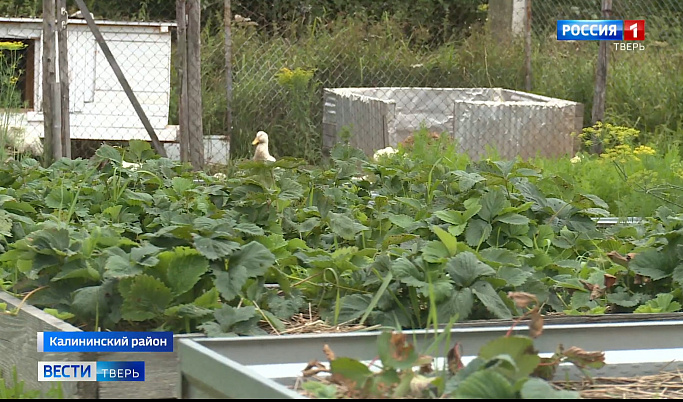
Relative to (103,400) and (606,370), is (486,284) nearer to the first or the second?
(606,370)

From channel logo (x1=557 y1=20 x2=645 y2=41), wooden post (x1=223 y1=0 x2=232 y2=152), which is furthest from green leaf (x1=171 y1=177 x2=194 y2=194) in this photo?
channel logo (x1=557 y1=20 x2=645 y2=41)

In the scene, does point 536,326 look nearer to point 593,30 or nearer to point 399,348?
point 399,348

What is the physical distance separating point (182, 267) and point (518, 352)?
92cm

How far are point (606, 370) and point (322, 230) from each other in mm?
1500

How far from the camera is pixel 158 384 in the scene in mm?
2074

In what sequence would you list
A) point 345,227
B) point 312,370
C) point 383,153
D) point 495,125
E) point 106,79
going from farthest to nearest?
1. point 106,79
2. point 495,125
3. point 383,153
4. point 345,227
5. point 312,370

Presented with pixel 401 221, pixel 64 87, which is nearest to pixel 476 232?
pixel 401 221

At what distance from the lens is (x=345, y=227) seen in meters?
2.96

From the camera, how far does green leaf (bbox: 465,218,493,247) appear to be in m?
2.81

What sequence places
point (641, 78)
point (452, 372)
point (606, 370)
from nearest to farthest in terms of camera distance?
1. point (452, 372)
2. point (606, 370)
3. point (641, 78)

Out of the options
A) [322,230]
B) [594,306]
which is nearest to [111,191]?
[322,230]

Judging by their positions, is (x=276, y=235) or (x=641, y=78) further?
(x=641, y=78)

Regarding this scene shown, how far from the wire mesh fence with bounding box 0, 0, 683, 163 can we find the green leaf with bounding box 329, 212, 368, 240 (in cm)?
492

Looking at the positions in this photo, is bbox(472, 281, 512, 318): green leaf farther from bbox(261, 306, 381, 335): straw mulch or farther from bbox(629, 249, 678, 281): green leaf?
bbox(629, 249, 678, 281): green leaf
